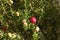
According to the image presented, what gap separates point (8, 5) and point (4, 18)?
6.4 inches

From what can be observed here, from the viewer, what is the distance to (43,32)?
9.45 ft

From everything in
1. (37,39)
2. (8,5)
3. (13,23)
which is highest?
(8,5)

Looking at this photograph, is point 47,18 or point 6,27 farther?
point 47,18

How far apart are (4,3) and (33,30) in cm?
44

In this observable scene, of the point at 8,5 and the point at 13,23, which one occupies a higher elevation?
the point at 8,5

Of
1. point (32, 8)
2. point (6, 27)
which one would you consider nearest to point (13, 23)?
point (6, 27)

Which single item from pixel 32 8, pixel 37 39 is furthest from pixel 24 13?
pixel 37 39

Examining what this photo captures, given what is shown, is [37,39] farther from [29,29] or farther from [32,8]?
[32,8]

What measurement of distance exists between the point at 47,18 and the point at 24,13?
0.29 metres

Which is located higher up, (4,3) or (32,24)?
(4,3)

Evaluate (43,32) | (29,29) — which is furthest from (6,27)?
(43,32)

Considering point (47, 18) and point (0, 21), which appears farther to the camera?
point (47, 18)

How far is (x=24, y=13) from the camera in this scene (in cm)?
281

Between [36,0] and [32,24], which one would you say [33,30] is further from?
[36,0]
